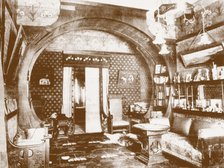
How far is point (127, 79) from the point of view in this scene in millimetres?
9133

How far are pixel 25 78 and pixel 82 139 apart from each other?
9.52 ft

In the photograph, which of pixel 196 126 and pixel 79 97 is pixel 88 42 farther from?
pixel 196 126

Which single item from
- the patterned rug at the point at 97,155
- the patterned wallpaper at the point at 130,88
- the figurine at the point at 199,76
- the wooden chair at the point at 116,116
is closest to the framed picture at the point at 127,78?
the patterned wallpaper at the point at 130,88

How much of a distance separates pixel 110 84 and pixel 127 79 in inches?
29.9

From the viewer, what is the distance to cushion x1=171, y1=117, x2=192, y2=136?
546 centimetres

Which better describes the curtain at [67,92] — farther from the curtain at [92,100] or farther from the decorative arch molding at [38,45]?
the decorative arch molding at [38,45]

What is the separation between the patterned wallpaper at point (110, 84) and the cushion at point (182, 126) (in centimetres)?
337

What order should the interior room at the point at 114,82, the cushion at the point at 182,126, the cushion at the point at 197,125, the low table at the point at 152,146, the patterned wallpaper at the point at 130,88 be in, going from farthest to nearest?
1. the patterned wallpaper at the point at 130,88
2. the cushion at the point at 182,126
3. the cushion at the point at 197,125
4. the low table at the point at 152,146
5. the interior room at the point at 114,82

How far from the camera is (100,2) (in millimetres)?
5895

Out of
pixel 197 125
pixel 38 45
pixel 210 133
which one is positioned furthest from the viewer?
pixel 38 45

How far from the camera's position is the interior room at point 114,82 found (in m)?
4.14

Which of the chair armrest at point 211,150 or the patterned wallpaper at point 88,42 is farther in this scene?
the patterned wallpaper at point 88,42

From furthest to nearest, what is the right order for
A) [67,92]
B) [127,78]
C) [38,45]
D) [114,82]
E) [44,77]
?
[127,78]
[114,82]
[67,92]
[44,77]
[38,45]

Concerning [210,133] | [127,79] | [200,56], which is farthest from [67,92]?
[210,133]
